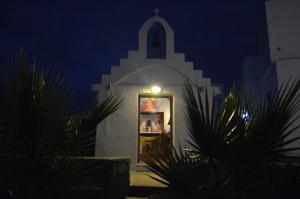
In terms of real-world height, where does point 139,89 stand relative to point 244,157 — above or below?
above

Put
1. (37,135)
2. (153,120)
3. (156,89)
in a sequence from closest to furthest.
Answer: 1. (37,135)
2. (156,89)
3. (153,120)

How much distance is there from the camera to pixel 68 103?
2.97m

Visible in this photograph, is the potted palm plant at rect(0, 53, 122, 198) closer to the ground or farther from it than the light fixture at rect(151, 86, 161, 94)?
closer to the ground

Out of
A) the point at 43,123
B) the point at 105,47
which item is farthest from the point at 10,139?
the point at 105,47

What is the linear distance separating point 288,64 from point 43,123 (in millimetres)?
10411

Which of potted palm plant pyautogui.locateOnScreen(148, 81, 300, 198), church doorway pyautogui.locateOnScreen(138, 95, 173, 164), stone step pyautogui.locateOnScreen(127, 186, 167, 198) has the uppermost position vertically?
church doorway pyautogui.locateOnScreen(138, 95, 173, 164)

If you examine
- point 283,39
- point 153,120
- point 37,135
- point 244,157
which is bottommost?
point 244,157

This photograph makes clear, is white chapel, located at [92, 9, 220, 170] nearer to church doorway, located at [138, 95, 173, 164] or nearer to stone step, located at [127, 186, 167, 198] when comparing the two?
church doorway, located at [138, 95, 173, 164]

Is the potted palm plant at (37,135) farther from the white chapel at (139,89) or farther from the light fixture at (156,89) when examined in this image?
the light fixture at (156,89)

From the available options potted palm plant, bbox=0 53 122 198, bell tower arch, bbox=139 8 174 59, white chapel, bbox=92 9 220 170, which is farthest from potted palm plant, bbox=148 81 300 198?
bell tower arch, bbox=139 8 174 59

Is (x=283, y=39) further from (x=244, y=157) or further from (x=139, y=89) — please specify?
(x=244, y=157)

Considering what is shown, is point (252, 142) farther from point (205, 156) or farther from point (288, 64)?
point (288, 64)

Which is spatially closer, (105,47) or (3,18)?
(3,18)

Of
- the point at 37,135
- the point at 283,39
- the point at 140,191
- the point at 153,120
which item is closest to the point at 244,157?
Result: the point at 37,135
